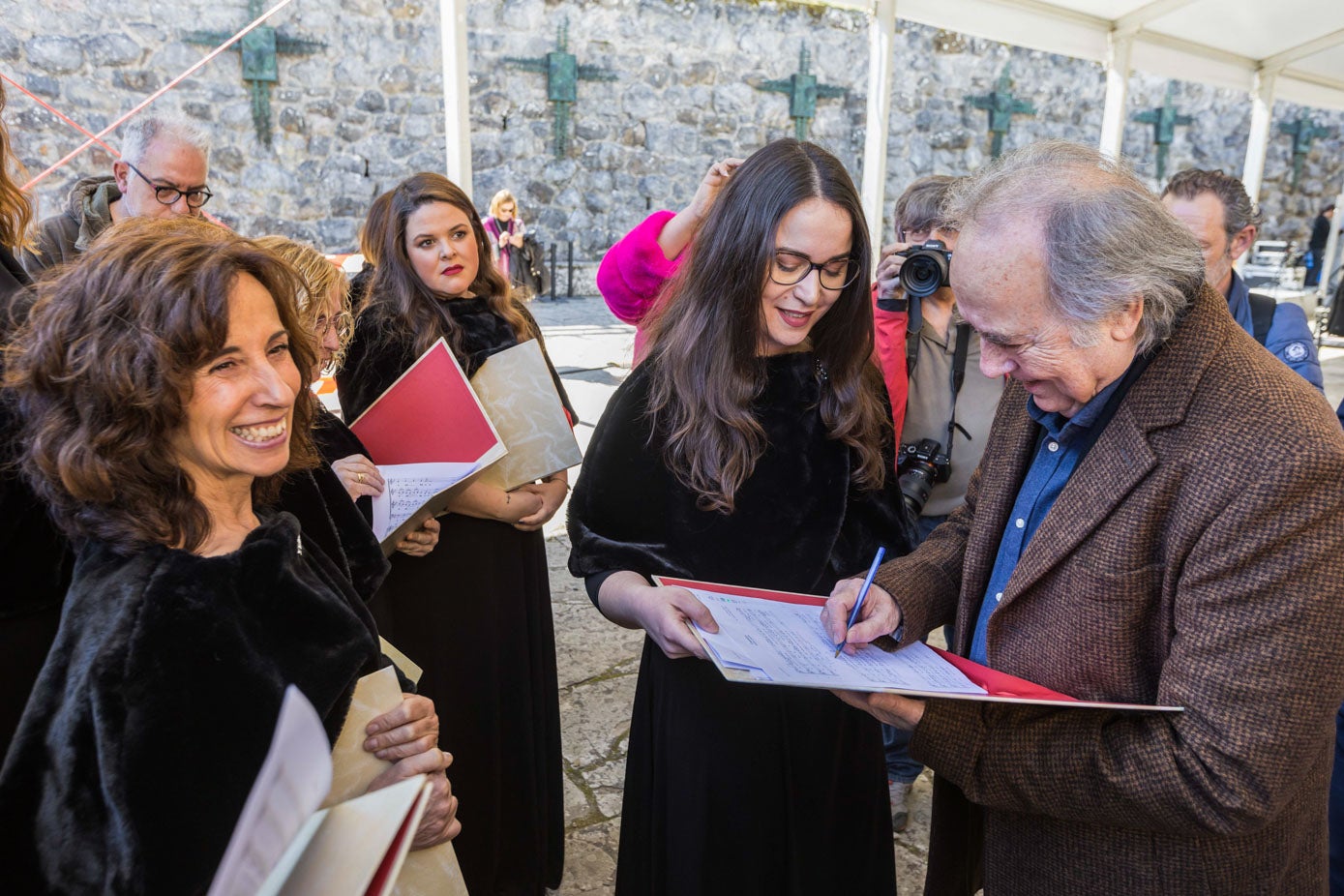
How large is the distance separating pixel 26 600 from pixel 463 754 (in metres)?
1.15

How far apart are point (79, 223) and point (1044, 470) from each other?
327 centimetres

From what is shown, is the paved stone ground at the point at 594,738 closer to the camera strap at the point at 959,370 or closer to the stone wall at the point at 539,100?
the camera strap at the point at 959,370

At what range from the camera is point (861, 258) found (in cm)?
171

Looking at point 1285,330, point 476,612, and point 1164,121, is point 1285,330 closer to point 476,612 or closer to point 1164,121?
point 476,612

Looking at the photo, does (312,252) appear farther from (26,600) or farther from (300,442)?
(26,600)

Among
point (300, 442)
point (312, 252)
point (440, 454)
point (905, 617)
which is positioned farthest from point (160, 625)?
point (312, 252)

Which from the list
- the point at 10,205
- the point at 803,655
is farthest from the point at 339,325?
the point at 803,655

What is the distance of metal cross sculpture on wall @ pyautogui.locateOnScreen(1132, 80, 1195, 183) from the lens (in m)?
14.6

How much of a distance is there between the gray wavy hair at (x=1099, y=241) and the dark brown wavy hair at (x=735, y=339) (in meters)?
0.50

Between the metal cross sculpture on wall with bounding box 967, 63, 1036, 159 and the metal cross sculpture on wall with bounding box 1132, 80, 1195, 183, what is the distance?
8.88 ft

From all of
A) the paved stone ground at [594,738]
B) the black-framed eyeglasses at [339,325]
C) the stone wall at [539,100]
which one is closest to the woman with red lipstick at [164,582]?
the black-framed eyeglasses at [339,325]

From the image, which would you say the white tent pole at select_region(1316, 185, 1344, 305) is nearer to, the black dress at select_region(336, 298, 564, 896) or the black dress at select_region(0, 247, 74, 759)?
the black dress at select_region(336, 298, 564, 896)

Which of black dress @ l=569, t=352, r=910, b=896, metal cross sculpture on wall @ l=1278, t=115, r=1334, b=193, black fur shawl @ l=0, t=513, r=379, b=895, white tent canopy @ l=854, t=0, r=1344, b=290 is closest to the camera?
black fur shawl @ l=0, t=513, r=379, b=895

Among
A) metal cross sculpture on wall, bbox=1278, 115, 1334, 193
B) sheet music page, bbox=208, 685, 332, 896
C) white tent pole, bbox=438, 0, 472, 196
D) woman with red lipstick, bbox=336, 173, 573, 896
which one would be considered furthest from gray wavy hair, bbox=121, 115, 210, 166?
metal cross sculpture on wall, bbox=1278, 115, 1334, 193
